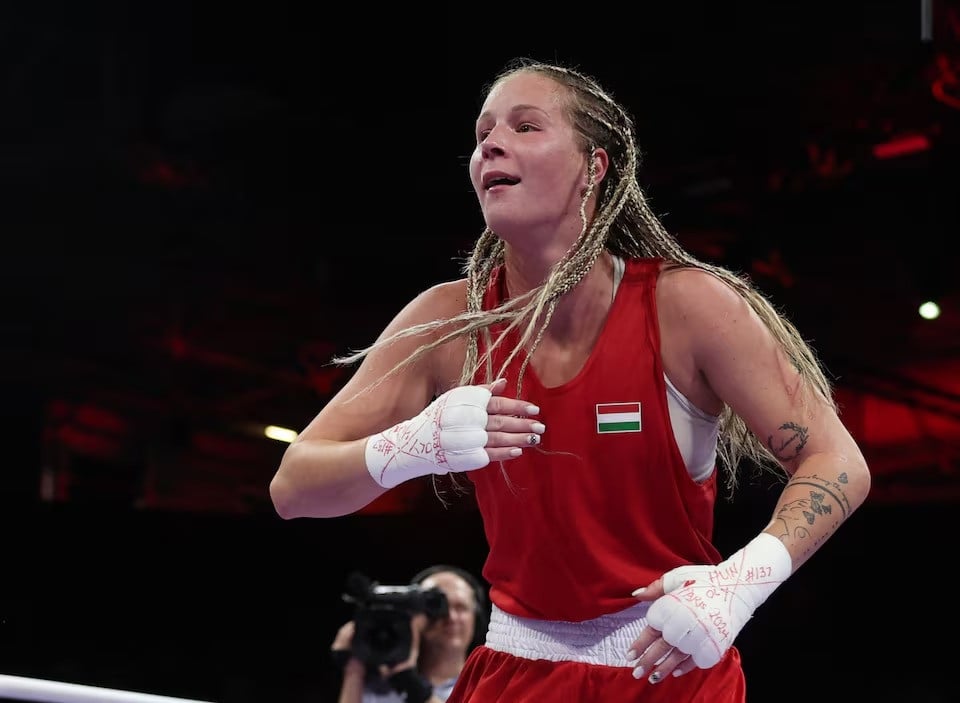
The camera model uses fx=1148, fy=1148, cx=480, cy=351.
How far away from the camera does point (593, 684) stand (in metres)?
1.42

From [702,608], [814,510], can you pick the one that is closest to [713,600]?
[702,608]

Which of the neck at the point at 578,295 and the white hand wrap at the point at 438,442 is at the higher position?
the neck at the point at 578,295

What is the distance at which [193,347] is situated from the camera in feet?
17.4

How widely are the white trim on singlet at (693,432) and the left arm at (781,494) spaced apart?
1.6 inches

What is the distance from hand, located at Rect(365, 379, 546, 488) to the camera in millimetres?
1321

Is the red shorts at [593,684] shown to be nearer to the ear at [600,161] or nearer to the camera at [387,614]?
the ear at [600,161]

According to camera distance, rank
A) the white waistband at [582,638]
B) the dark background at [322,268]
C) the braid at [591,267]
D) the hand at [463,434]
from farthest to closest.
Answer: the dark background at [322,268], the braid at [591,267], the white waistband at [582,638], the hand at [463,434]

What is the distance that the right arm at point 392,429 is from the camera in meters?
1.33

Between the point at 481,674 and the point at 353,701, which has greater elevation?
the point at 481,674

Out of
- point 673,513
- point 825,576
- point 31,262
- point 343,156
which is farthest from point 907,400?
point 31,262

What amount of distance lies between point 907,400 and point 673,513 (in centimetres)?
344

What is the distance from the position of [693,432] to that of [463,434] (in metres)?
0.34

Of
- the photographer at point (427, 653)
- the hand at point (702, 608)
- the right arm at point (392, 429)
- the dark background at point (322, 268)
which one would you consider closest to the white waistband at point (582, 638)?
the hand at point (702, 608)

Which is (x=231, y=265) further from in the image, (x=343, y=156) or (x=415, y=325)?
(x=415, y=325)
